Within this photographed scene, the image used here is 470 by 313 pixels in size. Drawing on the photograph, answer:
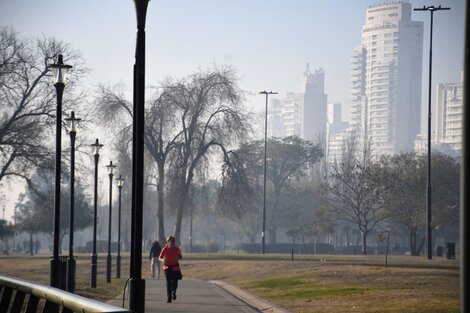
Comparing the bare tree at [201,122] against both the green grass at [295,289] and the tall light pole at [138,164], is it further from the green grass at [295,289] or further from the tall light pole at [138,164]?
the tall light pole at [138,164]

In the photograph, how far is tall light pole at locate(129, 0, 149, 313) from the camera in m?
14.6

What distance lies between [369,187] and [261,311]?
2485 inches

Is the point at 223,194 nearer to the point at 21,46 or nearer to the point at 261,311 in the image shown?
the point at 21,46

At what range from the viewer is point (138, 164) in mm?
15203

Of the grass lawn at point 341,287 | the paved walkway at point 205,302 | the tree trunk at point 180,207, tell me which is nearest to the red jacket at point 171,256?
the paved walkway at point 205,302

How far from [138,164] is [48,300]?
169 inches

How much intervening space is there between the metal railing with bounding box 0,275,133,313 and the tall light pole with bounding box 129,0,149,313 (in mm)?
1701

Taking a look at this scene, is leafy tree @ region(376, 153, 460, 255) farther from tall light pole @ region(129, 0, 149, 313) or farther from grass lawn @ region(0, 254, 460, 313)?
tall light pole @ region(129, 0, 149, 313)

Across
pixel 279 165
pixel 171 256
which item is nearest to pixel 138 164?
pixel 171 256

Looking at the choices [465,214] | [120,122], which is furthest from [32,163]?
[465,214]

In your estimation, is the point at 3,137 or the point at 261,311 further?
the point at 3,137

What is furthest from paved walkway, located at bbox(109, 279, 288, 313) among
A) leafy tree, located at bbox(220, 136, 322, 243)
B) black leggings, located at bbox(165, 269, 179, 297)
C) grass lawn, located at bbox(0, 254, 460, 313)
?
leafy tree, located at bbox(220, 136, 322, 243)

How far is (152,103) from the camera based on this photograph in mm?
80875

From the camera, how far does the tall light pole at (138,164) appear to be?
14555 millimetres
